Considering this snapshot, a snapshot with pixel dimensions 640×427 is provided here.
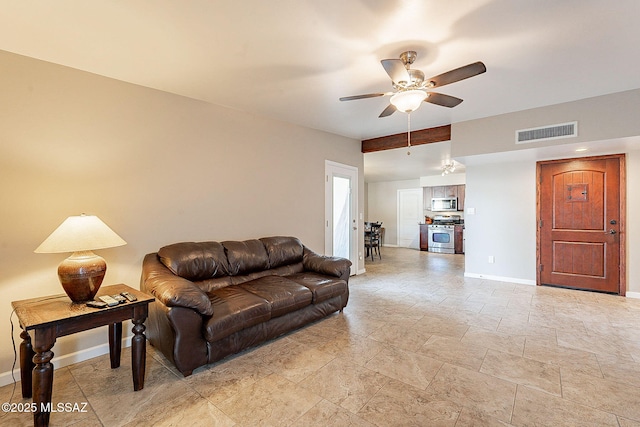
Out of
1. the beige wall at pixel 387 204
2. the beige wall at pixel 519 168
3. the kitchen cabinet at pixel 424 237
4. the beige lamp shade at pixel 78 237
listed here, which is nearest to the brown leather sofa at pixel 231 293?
the beige lamp shade at pixel 78 237

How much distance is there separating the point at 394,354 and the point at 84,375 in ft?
8.28

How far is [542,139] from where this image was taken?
12.4ft

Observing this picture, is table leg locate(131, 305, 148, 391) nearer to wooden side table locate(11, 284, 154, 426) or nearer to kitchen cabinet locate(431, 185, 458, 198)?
wooden side table locate(11, 284, 154, 426)

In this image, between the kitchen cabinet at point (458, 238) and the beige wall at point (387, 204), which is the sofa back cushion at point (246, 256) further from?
the beige wall at point (387, 204)

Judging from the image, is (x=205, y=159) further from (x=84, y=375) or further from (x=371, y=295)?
(x=371, y=295)

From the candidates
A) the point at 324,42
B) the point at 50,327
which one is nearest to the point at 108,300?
the point at 50,327

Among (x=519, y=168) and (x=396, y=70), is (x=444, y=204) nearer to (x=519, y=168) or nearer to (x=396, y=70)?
(x=519, y=168)

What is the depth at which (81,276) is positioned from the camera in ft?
6.53

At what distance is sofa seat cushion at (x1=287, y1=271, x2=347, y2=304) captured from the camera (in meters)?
3.13

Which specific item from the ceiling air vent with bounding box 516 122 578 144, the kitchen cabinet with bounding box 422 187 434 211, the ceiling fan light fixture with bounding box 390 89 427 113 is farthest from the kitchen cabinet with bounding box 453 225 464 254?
the ceiling fan light fixture with bounding box 390 89 427 113

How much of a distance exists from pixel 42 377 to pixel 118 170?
5.85 ft

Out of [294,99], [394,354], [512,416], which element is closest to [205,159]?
[294,99]

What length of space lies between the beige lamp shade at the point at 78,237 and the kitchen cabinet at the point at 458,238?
8.47 metres

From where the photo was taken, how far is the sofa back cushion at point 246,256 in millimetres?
3219
